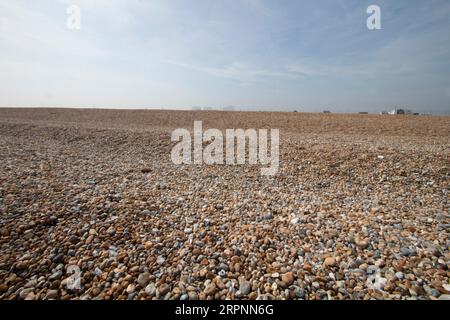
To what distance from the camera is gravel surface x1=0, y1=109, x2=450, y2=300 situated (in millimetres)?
3043

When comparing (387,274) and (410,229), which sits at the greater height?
(410,229)

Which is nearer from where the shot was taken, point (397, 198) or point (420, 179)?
point (397, 198)

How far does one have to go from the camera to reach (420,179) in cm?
670

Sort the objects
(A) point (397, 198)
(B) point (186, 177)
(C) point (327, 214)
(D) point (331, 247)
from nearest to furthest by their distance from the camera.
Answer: (D) point (331, 247) → (C) point (327, 214) → (A) point (397, 198) → (B) point (186, 177)

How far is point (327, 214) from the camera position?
4.89 meters

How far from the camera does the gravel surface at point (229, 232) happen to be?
9.98 feet

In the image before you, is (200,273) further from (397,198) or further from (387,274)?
(397,198)

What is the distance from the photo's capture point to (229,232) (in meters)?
4.33

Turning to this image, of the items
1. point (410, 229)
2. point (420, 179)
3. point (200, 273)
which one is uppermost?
point (420, 179)
